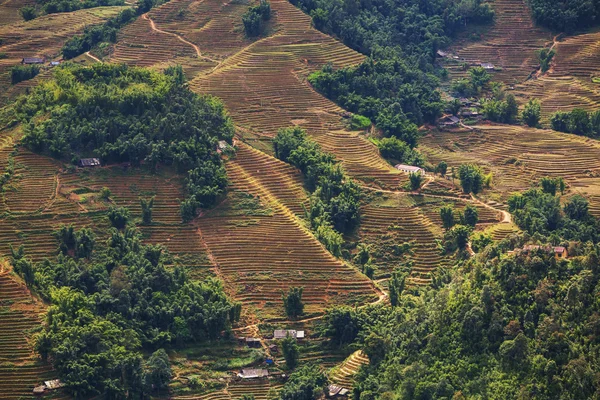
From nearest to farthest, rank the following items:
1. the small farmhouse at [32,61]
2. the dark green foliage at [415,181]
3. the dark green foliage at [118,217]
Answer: the dark green foliage at [118,217]
the dark green foliage at [415,181]
the small farmhouse at [32,61]

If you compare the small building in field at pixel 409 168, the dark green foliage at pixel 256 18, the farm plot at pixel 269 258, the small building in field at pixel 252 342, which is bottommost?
the small building in field at pixel 252 342

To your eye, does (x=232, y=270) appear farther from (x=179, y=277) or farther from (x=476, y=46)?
(x=476, y=46)

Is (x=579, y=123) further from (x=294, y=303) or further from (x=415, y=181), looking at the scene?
(x=294, y=303)

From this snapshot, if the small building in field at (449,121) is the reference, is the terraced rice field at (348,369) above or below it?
below

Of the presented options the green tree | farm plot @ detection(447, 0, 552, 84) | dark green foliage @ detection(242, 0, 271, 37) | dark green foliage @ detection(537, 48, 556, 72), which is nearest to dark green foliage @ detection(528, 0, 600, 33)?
farm plot @ detection(447, 0, 552, 84)

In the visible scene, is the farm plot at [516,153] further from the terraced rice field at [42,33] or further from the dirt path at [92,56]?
the terraced rice field at [42,33]

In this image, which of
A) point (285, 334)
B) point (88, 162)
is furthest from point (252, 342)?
point (88, 162)

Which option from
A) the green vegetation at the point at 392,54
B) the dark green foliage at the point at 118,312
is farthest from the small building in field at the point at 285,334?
the green vegetation at the point at 392,54
